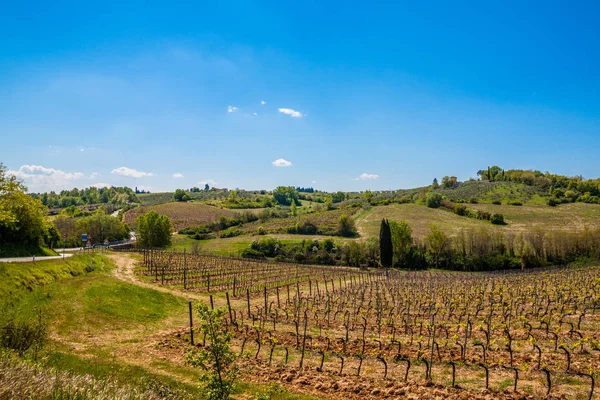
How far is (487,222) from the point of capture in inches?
3816

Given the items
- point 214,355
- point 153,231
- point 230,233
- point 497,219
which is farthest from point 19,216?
point 497,219

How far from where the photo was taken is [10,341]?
1179 cm

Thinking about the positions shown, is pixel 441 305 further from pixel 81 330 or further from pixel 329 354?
pixel 81 330

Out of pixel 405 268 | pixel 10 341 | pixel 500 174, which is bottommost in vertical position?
pixel 405 268

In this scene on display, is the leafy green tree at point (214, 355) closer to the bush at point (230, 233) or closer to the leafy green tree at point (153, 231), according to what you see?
the leafy green tree at point (153, 231)

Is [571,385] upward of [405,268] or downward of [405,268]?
upward

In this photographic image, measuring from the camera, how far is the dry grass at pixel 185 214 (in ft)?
396

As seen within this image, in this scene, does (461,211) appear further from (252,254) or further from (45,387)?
(45,387)

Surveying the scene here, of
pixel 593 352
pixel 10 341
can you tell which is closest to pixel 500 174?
pixel 593 352

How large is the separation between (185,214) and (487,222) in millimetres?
102429

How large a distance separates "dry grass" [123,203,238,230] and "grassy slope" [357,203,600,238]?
56.2 metres

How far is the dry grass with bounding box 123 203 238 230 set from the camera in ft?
396

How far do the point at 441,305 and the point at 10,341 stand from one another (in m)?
26.3

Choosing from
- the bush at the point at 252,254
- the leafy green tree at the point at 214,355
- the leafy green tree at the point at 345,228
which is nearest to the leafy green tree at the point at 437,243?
the leafy green tree at the point at 345,228
